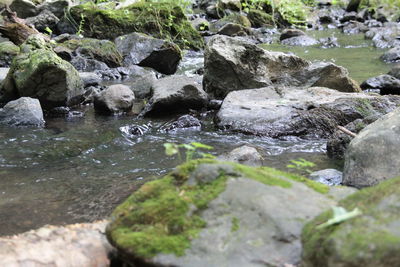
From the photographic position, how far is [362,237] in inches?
74.4

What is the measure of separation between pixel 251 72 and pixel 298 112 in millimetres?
1901

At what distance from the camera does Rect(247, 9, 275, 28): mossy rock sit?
19497 mm

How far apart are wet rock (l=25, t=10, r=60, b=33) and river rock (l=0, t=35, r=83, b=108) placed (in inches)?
310

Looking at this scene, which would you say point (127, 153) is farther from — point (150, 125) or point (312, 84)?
point (312, 84)

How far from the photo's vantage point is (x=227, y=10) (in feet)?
68.7

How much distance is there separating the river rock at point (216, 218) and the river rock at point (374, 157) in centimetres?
155

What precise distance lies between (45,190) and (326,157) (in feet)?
10.3

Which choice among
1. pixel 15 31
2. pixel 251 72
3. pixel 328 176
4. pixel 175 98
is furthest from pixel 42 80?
pixel 328 176

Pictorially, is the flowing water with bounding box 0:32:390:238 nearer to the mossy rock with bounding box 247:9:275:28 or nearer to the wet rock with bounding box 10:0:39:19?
the wet rock with bounding box 10:0:39:19

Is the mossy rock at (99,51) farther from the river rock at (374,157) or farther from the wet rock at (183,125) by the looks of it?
the river rock at (374,157)

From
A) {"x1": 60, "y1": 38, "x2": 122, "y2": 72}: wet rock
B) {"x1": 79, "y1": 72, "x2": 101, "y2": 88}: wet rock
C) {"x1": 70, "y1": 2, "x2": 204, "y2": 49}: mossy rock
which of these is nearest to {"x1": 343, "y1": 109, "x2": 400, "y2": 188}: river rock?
{"x1": 79, "y1": 72, "x2": 101, "y2": 88}: wet rock

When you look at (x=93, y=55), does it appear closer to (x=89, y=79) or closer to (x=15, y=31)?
(x=15, y=31)

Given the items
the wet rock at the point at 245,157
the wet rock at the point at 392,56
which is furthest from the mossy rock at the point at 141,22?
the wet rock at the point at 245,157

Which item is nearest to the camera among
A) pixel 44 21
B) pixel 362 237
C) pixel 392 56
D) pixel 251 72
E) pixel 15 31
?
pixel 362 237
